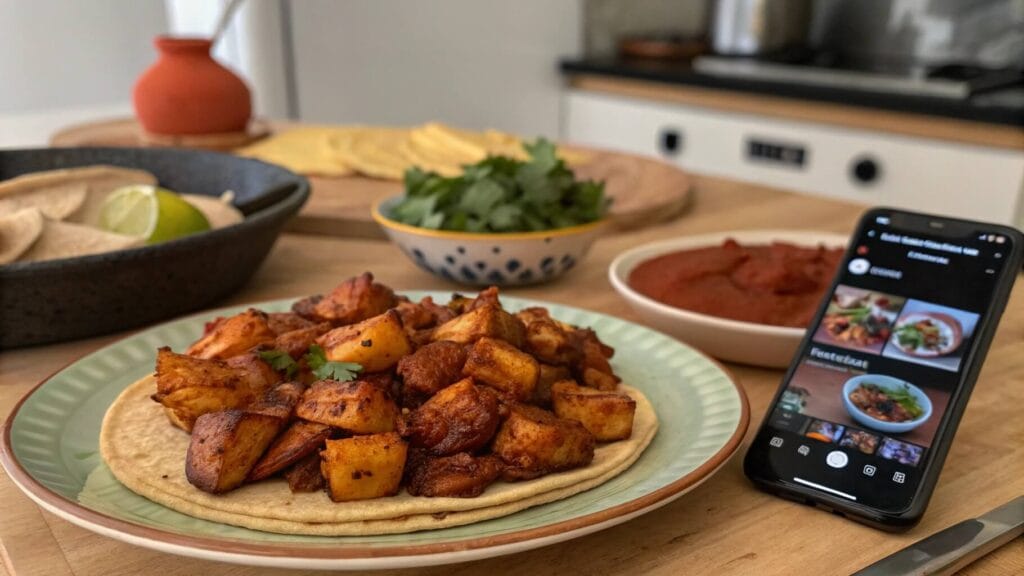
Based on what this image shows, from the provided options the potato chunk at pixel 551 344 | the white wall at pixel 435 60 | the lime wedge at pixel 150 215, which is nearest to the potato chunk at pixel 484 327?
the potato chunk at pixel 551 344

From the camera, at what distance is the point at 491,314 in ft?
2.99

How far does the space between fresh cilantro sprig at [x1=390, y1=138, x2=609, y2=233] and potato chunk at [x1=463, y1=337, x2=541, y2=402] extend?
0.54 metres

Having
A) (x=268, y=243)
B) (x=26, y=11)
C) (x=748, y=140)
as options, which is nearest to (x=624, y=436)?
(x=268, y=243)

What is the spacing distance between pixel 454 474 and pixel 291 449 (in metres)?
0.14

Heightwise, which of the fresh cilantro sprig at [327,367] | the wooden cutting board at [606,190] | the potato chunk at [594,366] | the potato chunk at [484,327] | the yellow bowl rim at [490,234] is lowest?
the wooden cutting board at [606,190]

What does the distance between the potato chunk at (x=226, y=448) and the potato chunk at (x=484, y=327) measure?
212mm

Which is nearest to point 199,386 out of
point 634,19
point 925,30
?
point 925,30

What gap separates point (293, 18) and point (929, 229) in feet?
9.70

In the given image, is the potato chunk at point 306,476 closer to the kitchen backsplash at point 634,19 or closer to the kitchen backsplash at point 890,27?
the kitchen backsplash at point 890,27

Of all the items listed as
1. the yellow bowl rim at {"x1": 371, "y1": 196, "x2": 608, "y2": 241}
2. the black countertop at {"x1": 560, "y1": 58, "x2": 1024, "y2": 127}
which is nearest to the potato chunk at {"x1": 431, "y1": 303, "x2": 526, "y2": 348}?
the yellow bowl rim at {"x1": 371, "y1": 196, "x2": 608, "y2": 241}

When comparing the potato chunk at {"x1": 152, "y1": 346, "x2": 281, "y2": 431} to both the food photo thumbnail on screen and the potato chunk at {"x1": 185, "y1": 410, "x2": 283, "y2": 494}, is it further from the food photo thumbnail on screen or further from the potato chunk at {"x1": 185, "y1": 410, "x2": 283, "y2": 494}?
the food photo thumbnail on screen

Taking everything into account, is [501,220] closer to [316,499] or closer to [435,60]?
[316,499]

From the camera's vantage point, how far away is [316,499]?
2.52 feet

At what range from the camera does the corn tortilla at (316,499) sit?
73 cm
